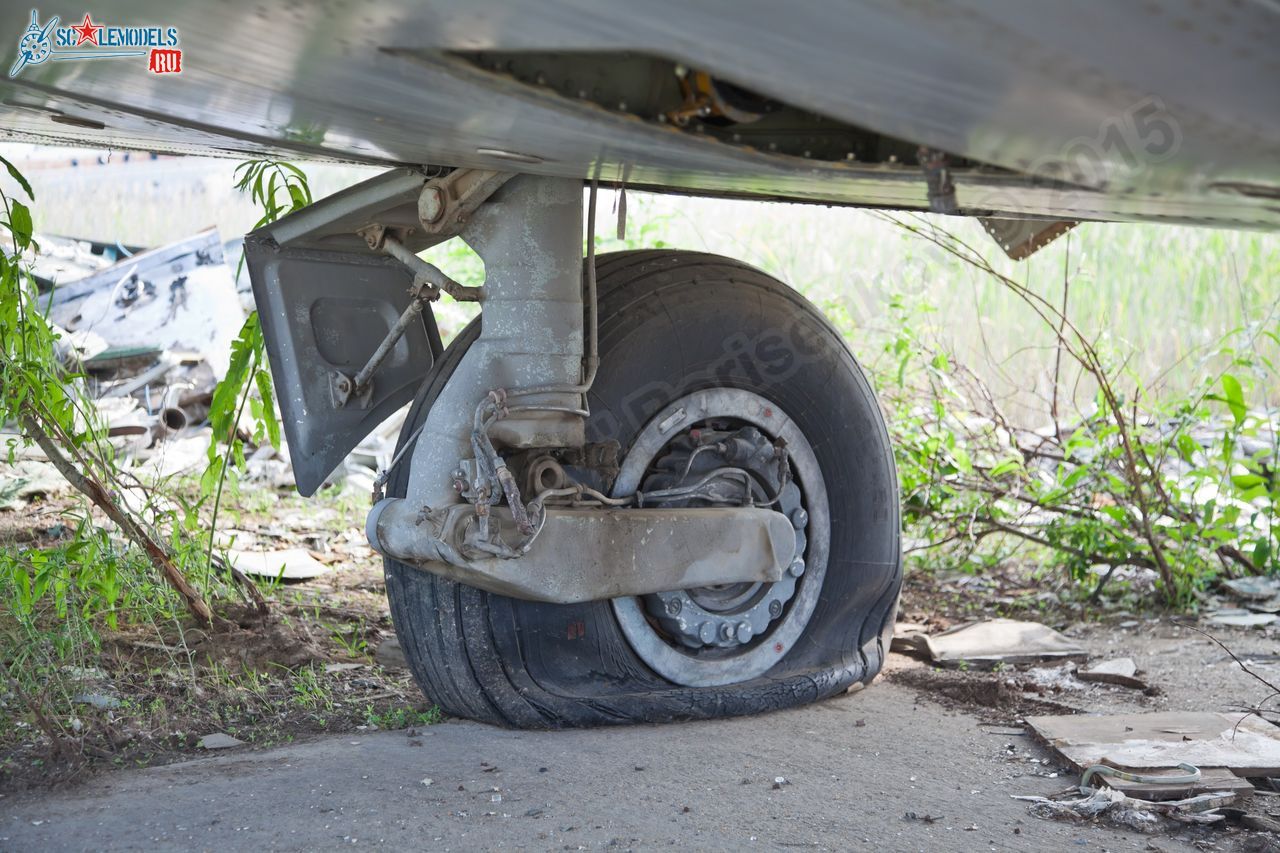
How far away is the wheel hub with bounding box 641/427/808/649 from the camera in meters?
2.80

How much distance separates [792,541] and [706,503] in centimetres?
22

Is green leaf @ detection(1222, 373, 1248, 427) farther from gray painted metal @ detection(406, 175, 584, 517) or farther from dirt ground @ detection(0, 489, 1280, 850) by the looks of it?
gray painted metal @ detection(406, 175, 584, 517)

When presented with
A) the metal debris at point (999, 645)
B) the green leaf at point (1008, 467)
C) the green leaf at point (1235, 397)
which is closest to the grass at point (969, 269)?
the green leaf at point (1008, 467)

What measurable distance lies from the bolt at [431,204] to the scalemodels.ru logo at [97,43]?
0.75 metres

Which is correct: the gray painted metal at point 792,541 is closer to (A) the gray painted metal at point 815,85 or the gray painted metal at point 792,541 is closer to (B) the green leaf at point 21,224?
(A) the gray painted metal at point 815,85

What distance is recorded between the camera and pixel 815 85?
4.79ft

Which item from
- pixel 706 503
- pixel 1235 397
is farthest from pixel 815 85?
pixel 1235 397

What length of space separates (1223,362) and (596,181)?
19.9 feet

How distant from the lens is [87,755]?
250 cm

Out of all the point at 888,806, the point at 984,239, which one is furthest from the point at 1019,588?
the point at 984,239

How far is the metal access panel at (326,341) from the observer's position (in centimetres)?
277

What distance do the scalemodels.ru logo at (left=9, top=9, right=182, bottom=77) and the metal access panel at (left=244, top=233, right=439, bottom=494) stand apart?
3.34 ft

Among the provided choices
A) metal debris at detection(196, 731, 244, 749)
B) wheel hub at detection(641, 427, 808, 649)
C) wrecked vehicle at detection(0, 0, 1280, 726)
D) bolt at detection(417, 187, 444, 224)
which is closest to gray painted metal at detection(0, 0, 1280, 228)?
wrecked vehicle at detection(0, 0, 1280, 726)

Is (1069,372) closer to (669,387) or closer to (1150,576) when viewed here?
→ (1150,576)
